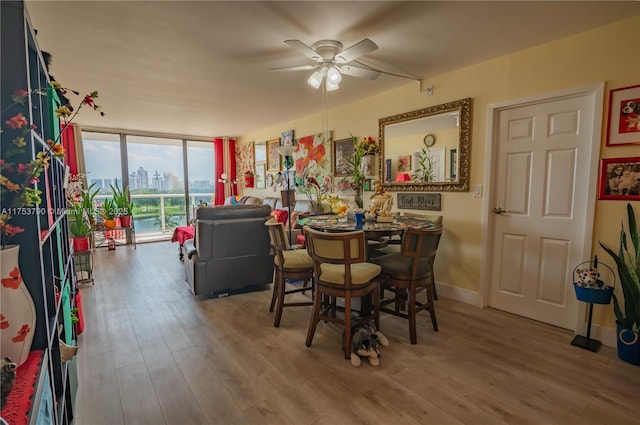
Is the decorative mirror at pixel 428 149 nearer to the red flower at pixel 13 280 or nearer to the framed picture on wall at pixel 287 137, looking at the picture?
the framed picture on wall at pixel 287 137

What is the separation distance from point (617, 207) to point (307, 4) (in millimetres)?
2724

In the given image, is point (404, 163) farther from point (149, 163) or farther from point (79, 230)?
point (149, 163)

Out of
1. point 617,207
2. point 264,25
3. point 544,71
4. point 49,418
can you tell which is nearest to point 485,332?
point 617,207

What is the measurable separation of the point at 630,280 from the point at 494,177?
1.28 m

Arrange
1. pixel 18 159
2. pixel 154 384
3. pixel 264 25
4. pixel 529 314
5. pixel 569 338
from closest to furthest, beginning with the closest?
pixel 18 159
pixel 154 384
pixel 264 25
pixel 569 338
pixel 529 314

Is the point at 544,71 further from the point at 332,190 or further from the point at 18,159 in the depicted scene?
the point at 18,159

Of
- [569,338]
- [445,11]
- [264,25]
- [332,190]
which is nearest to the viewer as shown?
[445,11]

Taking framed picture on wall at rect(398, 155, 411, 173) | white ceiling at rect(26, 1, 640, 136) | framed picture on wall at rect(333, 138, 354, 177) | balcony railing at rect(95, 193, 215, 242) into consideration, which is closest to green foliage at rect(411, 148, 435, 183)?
framed picture on wall at rect(398, 155, 411, 173)

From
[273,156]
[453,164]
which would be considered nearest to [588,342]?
[453,164]

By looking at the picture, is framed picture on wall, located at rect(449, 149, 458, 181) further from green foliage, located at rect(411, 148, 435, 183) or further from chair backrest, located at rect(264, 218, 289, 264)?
chair backrest, located at rect(264, 218, 289, 264)

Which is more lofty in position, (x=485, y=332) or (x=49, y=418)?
(x=49, y=418)

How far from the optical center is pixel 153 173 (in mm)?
6973

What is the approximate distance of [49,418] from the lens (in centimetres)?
98

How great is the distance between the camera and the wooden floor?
163cm
